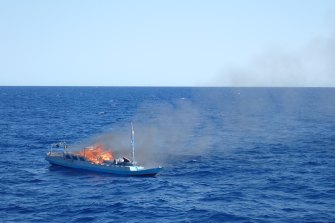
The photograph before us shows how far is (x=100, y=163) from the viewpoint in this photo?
100m

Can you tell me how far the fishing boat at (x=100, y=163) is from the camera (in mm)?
93875

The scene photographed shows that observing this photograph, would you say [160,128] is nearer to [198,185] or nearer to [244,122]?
[244,122]

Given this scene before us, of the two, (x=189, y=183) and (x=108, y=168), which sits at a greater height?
(x=108, y=168)

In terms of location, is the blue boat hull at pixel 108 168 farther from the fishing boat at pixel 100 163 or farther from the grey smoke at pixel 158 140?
the grey smoke at pixel 158 140

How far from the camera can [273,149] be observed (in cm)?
12338

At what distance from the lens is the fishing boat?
3696 inches

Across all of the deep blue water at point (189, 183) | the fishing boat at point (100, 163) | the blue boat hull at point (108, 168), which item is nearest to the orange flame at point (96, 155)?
the fishing boat at point (100, 163)

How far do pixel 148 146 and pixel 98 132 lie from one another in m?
40.4

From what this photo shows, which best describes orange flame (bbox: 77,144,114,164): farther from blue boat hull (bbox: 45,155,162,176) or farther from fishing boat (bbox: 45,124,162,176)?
blue boat hull (bbox: 45,155,162,176)

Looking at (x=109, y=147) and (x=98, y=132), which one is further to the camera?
(x=98, y=132)

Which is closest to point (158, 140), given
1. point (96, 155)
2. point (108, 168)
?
point (96, 155)

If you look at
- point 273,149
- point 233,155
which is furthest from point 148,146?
point 273,149

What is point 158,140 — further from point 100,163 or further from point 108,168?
point 108,168

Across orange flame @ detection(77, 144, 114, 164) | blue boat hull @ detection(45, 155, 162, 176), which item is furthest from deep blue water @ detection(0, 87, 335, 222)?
orange flame @ detection(77, 144, 114, 164)
